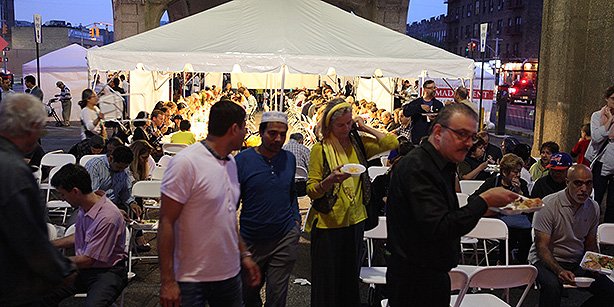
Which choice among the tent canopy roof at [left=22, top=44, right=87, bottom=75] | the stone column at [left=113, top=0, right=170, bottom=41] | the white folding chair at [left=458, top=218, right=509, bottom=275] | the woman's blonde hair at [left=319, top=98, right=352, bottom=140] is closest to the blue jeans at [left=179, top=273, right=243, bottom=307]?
the woman's blonde hair at [left=319, top=98, right=352, bottom=140]

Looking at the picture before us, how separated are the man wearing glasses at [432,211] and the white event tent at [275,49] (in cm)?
796

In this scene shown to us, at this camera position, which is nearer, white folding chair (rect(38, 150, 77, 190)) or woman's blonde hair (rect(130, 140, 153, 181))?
woman's blonde hair (rect(130, 140, 153, 181))

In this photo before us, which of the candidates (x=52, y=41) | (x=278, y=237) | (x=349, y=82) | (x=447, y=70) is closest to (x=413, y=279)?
(x=278, y=237)

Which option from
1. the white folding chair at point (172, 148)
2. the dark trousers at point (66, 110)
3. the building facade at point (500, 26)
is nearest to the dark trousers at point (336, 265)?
the white folding chair at point (172, 148)

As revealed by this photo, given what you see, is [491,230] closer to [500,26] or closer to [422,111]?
[422,111]

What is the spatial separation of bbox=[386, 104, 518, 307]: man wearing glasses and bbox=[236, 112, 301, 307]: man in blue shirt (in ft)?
4.43

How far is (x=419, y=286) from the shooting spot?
3.34 metres

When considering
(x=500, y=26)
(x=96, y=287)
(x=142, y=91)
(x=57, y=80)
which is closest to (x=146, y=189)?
(x=96, y=287)

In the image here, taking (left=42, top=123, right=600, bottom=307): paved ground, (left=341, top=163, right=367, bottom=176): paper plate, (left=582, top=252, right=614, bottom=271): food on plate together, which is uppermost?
(left=341, top=163, right=367, bottom=176): paper plate

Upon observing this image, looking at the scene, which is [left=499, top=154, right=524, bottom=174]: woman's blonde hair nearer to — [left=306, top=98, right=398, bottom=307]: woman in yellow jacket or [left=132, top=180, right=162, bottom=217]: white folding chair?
[left=306, top=98, right=398, bottom=307]: woman in yellow jacket

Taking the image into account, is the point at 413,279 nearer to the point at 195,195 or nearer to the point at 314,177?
the point at 195,195

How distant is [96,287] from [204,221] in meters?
1.56

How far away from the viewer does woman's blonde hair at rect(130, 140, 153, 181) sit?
8062mm

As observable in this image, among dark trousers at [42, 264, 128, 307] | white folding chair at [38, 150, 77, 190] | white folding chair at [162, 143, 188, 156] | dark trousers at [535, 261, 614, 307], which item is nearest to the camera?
dark trousers at [42, 264, 128, 307]
